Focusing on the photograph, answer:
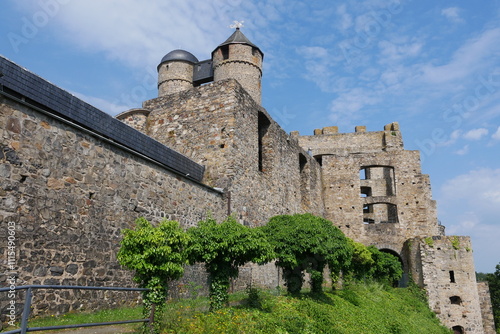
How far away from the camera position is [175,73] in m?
27.0

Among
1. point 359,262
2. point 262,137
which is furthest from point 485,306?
point 262,137

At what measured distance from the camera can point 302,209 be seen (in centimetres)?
2155

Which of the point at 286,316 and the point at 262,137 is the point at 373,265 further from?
the point at 286,316

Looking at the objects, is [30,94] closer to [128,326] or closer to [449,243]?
[128,326]

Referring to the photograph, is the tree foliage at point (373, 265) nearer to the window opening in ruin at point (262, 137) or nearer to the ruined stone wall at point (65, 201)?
the window opening in ruin at point (262, 137)

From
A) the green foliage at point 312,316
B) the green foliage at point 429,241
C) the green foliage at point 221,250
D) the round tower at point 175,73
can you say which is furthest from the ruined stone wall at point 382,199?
the green foliage at point 221,250

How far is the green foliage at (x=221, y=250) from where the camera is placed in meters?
8.41

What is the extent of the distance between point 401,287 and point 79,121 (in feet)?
67.7

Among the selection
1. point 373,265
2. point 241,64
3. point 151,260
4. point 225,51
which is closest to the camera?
point 151,260

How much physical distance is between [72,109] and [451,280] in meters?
21.2

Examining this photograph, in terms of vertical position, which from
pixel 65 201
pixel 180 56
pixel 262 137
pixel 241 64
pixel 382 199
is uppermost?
pixel 180 56

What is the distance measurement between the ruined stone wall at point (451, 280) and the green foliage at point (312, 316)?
3.26 metres

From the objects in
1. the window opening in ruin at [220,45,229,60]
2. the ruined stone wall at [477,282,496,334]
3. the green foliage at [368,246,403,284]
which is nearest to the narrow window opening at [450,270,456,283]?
the green foliage at [368,246,403,284]

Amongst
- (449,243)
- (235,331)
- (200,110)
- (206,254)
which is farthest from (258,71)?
(235,331)
